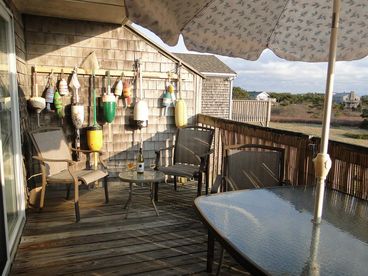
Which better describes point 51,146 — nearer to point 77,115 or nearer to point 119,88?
point 77,115

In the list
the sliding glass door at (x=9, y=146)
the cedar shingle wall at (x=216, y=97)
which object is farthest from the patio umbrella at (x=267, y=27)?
the cedar shingle wall at (x=216, y=97)

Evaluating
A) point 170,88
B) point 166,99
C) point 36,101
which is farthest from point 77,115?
point 170,88

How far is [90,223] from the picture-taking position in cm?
330

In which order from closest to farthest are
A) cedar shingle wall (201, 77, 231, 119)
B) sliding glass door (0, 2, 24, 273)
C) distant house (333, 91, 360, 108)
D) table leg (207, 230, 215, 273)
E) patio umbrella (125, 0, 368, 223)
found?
patio umbrella (125, 0, 368, 223), table leg (207, 230, 215, 273), sliding glass door (0, 2, 24, 273), cedar shingle wall (201, 77, 231, 119), distant house (333, 91, 360, 108)

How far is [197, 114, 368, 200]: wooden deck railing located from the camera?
2.35 m

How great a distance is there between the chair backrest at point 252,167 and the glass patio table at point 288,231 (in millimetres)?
716

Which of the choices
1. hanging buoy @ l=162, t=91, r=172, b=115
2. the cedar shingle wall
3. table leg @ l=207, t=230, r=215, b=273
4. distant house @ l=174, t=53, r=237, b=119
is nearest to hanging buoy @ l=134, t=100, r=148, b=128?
hanging buoy @ l=162, t=91, r=172, b=115

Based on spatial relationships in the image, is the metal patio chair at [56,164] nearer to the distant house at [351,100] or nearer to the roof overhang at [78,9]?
the roof overhang at [78,9]

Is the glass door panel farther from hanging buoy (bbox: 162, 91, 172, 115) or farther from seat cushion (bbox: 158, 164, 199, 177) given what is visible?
hanging buoy (bbox: 162, 91, 172, 115)

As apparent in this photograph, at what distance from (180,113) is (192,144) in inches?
27.1

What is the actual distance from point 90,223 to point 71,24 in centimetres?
274

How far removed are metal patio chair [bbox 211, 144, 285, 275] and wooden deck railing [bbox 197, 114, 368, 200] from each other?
392mm

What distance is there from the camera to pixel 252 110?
42.8ft

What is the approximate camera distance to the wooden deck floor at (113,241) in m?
2.44
